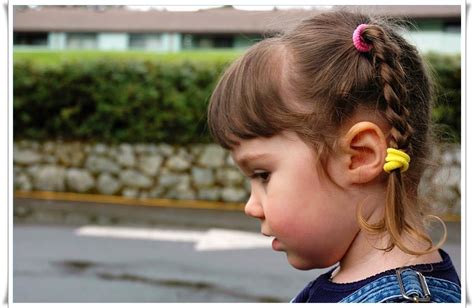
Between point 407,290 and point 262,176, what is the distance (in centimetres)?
30

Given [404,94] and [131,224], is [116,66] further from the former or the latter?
[404,94]

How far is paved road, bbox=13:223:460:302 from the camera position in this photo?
3.94m

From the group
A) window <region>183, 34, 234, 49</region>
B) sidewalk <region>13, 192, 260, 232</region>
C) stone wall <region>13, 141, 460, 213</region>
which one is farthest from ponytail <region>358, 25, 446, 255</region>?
window <region>183, 34, 234, 49</region>

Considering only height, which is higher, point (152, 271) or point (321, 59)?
point (321, 59)

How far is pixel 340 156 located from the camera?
3.40ft

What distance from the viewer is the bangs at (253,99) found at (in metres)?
1.07

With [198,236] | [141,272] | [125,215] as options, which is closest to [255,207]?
[141,272]

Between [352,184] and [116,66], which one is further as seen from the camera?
[116,66]

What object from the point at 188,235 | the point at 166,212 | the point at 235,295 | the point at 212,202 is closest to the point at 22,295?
the point at 235,295

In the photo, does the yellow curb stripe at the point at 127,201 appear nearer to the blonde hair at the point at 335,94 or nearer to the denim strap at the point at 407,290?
the blonde hair at the point at 335,94

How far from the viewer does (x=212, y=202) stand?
7.20 m

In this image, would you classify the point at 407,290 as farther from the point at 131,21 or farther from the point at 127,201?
the point at 131,21

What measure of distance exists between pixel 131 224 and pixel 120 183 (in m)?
1.38

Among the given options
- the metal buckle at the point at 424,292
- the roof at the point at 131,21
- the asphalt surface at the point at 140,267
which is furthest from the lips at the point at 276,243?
the roof at the point at 131,21
